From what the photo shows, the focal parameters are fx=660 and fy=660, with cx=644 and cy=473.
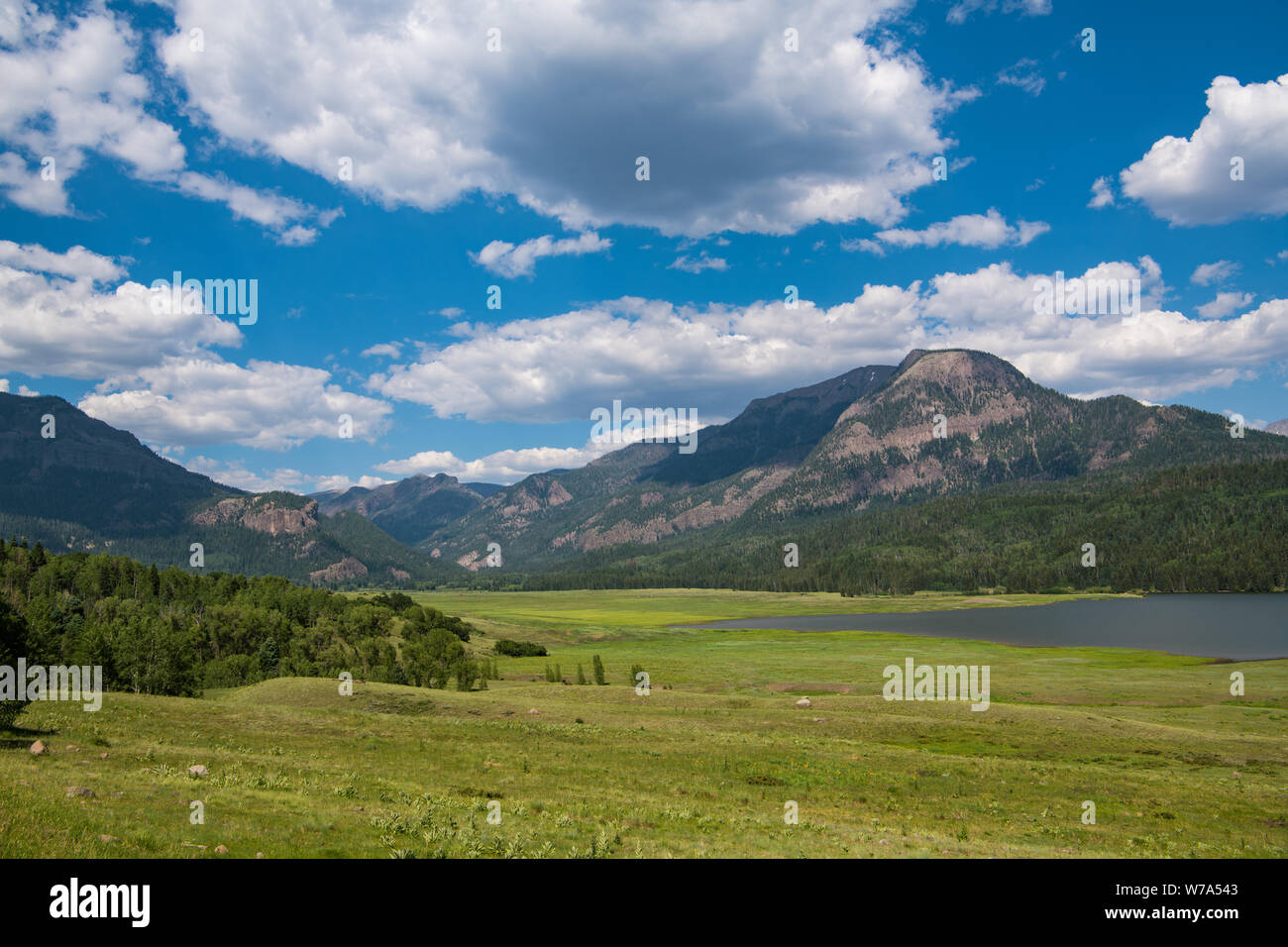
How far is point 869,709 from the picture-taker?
215 ft

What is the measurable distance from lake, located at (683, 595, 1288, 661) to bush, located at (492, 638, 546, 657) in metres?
74.3

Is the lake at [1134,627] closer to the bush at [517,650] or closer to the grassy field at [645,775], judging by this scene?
the grassy field at [645,775]

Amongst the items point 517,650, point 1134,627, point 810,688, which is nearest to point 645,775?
point 810,688

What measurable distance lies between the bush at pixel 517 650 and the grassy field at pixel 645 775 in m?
55.5

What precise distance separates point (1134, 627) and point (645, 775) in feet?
539

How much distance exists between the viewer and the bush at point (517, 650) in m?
131

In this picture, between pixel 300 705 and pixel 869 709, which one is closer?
pixel 300 705

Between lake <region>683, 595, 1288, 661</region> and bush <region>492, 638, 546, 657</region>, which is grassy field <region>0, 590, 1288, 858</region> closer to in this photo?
bush <region>492, 638, 546, 657</region>

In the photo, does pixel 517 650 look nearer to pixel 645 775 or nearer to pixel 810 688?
pixel 810 688

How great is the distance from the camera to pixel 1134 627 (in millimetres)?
153875

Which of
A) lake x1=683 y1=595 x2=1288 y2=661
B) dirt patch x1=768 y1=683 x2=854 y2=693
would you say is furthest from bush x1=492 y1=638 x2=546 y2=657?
lake x1=683 y1=595 x2=1288 y2=661
